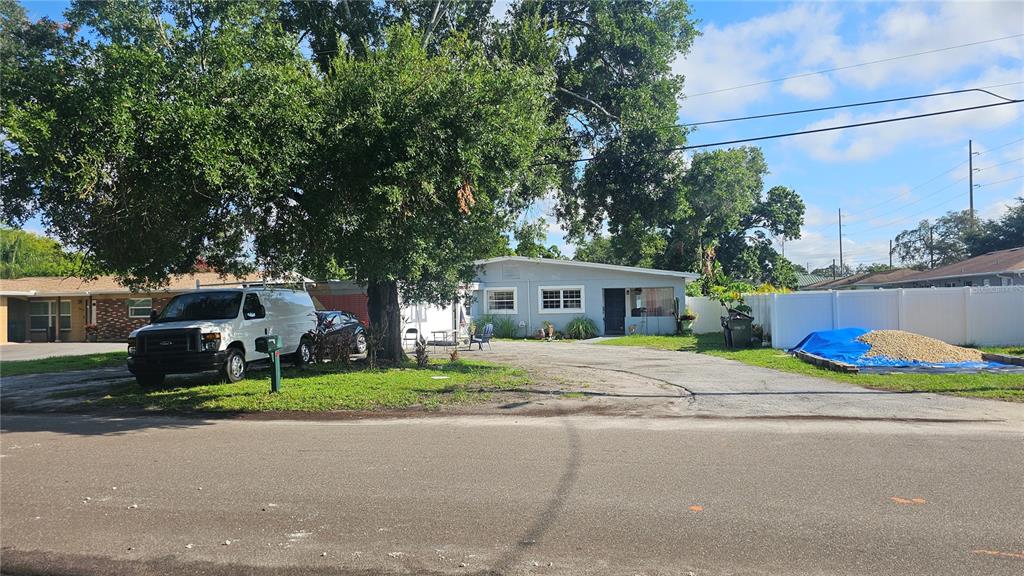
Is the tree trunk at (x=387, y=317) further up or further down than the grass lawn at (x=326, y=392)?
further up

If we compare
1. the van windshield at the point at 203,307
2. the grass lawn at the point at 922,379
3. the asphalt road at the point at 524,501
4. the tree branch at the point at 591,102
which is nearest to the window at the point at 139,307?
the van windshield at the point at 203,307

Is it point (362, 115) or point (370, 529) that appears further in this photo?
point (362, 115)

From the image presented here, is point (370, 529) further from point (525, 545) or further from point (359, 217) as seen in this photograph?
point (359, 217)

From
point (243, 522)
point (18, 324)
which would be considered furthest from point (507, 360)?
point (18, 324)

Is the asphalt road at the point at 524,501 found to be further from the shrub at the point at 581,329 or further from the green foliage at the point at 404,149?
the shrub at the point at 581,329

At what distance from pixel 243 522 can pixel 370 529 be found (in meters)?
1.08

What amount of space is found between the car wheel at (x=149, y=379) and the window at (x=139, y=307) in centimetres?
1930

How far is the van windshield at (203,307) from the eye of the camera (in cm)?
1437

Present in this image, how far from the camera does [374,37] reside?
16.6 meters

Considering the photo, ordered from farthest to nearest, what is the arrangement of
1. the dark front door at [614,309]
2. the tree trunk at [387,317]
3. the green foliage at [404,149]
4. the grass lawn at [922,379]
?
1. the dark front door at [614,309]
2. the tree trunk at [387,317]
3. the grass lawn at [922,379]
4. the green foliage at [404,149]

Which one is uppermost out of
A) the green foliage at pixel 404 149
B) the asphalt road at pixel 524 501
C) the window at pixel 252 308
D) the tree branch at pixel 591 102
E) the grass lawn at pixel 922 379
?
the tree branch at pixel 591 102

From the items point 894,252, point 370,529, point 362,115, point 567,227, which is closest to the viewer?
point 370,529

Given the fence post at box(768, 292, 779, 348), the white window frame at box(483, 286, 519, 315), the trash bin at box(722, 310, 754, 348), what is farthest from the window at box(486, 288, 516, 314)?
the fence post at box(768, 292, 779, 348)

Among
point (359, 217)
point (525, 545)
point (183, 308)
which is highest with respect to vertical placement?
point (359, 217)
